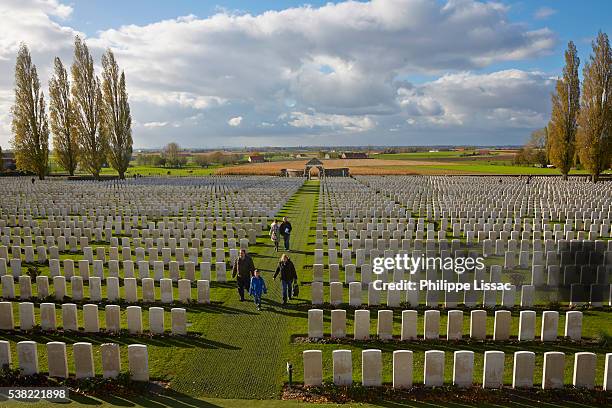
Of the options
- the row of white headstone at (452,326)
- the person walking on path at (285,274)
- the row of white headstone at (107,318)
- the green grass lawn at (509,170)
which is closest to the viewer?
the row of white headstone at (452,326)

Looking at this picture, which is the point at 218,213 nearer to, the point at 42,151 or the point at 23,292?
the point at 23,292

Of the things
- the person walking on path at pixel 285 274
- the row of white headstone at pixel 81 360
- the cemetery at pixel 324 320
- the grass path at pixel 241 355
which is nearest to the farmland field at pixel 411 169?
the cemetery at pixel 324 320

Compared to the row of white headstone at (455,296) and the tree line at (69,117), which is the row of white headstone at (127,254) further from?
the tree line at (69,117)

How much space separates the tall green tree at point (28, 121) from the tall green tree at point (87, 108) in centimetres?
387

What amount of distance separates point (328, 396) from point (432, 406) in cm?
149

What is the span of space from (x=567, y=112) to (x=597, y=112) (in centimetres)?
428

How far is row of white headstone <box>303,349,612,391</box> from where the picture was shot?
249 inches

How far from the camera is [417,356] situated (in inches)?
300

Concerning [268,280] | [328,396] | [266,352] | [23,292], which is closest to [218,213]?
[268,280]

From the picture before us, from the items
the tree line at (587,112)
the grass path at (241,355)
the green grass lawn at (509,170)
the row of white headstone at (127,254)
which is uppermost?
the tree line at (587,112)

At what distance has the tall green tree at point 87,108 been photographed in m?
53.1

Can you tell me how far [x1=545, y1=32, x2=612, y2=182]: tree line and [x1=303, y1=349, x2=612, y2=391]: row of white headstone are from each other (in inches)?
1801

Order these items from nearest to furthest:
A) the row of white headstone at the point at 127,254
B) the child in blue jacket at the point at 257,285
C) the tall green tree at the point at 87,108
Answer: the child in blue jacket at the point at 257,285
the row of white headstone at the point at 127,254
the tall green tree at the point at 87,108

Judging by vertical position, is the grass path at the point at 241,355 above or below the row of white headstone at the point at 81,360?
→ below
